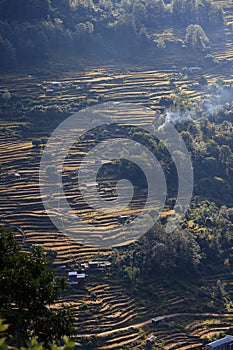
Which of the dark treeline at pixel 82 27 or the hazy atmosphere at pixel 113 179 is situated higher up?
the dark treeline at pixel 82 27

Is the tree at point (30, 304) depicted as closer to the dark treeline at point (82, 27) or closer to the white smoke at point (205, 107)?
the white smoke at point (205, 107)

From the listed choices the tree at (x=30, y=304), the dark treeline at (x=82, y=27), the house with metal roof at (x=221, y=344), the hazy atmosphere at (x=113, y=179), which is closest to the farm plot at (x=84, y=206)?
the hazy atmosphere at (x=113, y=179)

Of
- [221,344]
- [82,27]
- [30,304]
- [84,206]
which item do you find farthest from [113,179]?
[82,27]

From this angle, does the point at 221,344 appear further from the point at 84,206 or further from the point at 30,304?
the point at 84,206

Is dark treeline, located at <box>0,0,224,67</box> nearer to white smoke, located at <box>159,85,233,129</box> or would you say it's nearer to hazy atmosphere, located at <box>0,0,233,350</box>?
hazy atmosphere, located at <box>0,0,233,350</box>

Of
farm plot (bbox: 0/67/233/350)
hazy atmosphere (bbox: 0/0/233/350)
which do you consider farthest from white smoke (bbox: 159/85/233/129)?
farm plot (bbox: 0/67/233/350)
